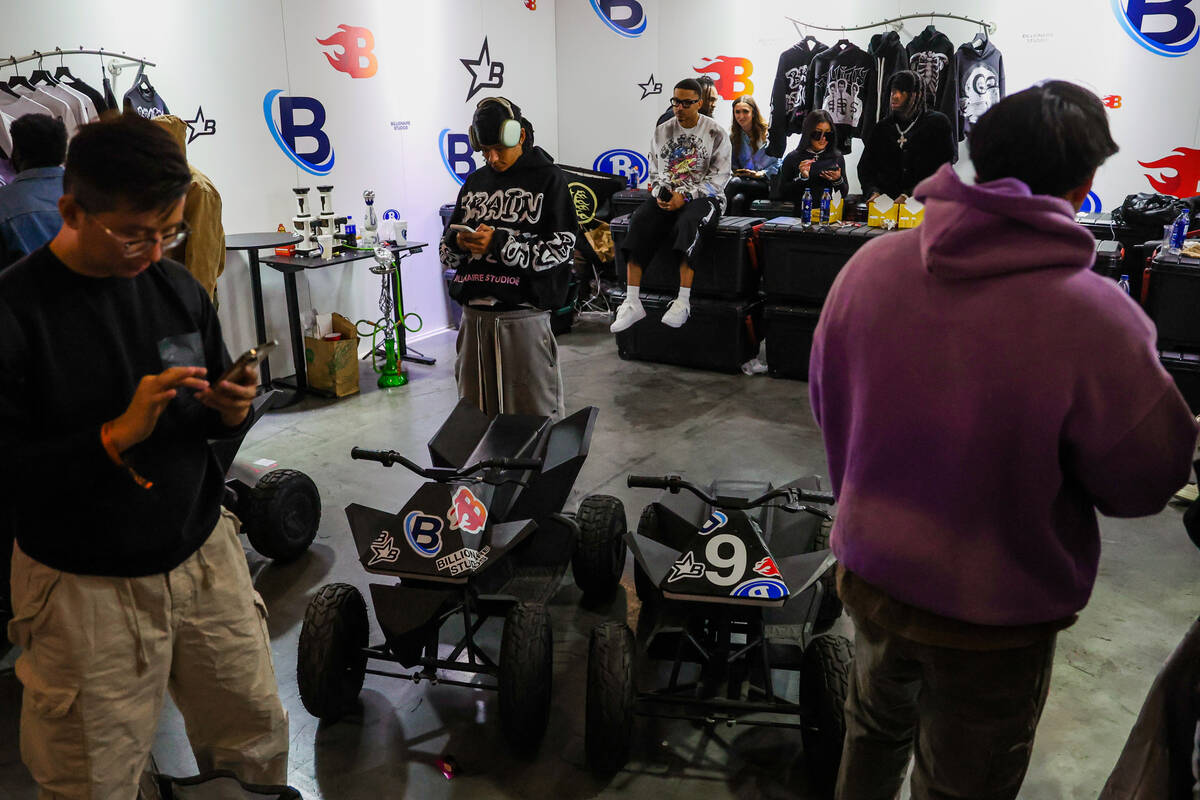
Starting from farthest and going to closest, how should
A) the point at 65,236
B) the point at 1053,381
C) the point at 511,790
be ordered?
the point at 511,790
the point at 65,236
the point at 1053,381

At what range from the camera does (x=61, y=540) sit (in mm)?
1560

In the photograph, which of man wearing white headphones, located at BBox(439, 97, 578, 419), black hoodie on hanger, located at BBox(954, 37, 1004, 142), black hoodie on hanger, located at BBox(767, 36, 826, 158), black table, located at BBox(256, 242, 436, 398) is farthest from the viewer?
black hoodie on hanger, located at BBox(767, 36, 826, 158)

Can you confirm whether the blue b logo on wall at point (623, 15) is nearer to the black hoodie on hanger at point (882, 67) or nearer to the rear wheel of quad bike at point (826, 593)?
the black hoodie on hanger at point (882, 67)

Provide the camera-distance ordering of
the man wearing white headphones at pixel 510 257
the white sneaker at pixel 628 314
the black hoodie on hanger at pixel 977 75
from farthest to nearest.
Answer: the black hoodie on hanger at pixel 977 75, the white sneaker at pixel 628 314, the man wearing white headphones at pixel 510 257

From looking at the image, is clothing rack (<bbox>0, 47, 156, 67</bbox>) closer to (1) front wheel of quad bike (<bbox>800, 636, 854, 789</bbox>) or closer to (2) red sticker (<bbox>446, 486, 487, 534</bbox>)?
(2) red sticker (<bbox>446, 486, 487, 534</bbox>)

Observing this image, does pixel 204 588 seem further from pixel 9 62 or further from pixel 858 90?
pixel 858 90

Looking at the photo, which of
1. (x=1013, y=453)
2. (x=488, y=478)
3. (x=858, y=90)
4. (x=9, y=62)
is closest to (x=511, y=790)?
(x=488, y=478)

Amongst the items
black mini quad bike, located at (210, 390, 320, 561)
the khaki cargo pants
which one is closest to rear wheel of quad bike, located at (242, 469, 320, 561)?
black mini quad bike, located at (210, 390, 320, 561)

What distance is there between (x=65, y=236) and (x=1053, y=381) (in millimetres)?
1540

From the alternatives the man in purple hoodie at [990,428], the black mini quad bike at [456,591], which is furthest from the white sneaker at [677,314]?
the man in purple hoodie at [990,428]

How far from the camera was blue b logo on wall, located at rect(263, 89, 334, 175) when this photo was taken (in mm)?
6035

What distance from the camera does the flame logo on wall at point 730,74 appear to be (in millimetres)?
8391

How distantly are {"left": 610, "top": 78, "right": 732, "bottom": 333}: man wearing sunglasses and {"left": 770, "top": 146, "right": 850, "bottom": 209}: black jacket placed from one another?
3.08ft

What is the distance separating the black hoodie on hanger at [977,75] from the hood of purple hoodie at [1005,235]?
6.64 m
